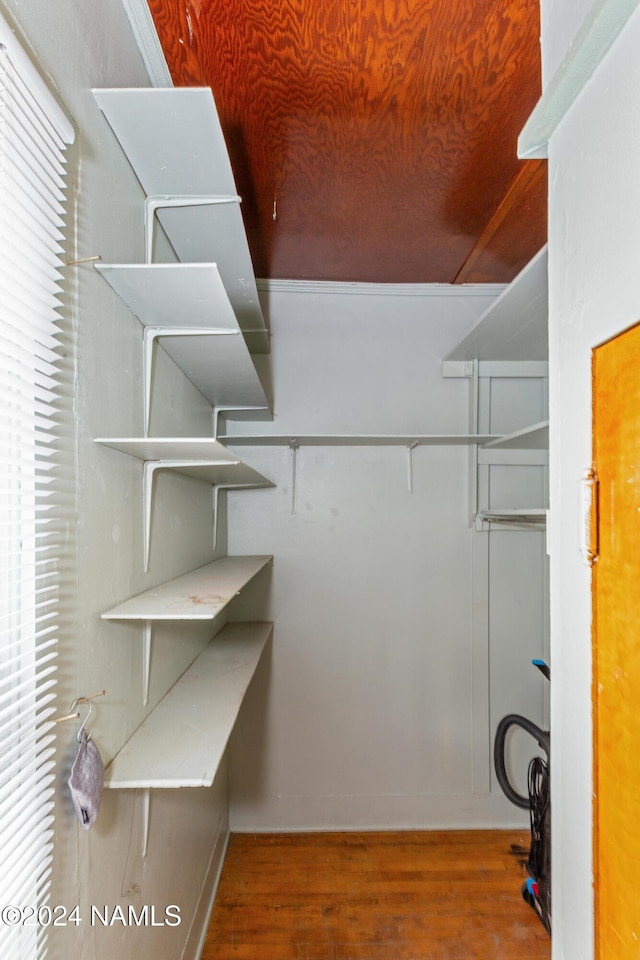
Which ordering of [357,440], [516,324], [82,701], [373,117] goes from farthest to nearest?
1. [357,440]
2. [516,324]
3. [373,117]
4. [82,701]

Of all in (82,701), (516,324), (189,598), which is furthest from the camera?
(516,324)

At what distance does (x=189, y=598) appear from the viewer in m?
1.08

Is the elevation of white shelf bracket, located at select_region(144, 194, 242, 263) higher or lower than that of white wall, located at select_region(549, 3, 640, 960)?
higher

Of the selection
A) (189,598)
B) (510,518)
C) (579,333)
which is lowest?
(189,598)

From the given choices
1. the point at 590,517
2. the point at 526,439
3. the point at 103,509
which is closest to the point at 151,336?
the point at 103,509

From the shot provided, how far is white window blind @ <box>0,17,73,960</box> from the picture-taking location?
0.61m

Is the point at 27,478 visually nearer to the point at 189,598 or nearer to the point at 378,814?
the point at 189,598

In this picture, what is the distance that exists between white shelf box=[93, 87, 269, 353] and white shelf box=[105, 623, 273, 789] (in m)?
1.29

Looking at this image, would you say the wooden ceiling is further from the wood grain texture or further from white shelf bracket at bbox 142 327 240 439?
white shelf bracket at bbox 142 327 240 439

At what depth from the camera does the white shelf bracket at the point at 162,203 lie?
117 cm

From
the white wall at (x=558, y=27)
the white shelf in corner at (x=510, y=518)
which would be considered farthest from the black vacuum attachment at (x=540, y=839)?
the white wall at (x=558, y=27)

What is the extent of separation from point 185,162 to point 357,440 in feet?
4.04

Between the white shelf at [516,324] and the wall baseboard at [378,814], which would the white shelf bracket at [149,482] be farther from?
the wall baseboard at [378,814]

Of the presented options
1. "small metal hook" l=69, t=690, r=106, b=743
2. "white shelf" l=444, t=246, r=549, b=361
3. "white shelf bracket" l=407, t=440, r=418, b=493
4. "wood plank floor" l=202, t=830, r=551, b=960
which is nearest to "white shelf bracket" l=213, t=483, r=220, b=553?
"white shelf bracket" l=407, t=440, r=418, b=493
